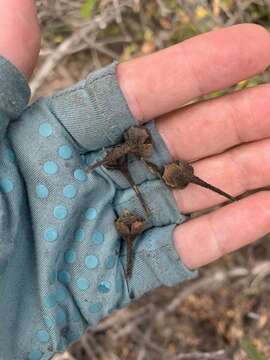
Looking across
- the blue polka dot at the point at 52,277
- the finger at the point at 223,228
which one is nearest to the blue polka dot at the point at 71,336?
the blue polka dot at the point at 52,277

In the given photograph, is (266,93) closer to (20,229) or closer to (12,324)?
(20,229)

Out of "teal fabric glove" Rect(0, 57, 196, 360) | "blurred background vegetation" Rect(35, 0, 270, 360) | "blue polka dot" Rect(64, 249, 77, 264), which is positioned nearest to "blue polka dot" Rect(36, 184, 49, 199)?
"teal fabric glove" Rect(0, 57, 196, 360)

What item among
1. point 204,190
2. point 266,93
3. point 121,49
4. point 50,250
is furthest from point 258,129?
point 121,49

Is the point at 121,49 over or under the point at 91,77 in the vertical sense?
under

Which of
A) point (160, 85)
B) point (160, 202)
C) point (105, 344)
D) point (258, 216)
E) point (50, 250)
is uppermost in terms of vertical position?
point (160, 85)

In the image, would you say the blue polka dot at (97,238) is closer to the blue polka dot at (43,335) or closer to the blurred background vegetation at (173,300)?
the blue polka dot at (43,335)

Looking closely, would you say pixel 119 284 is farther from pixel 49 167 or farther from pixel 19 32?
pixel 19 32
